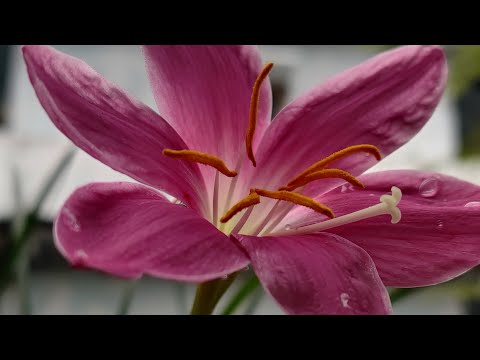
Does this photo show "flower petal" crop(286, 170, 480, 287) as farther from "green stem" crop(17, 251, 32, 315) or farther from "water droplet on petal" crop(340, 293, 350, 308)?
"green stem" crop(17, 251, 32, 315)

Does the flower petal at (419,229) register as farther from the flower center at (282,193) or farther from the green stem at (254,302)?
the green stem at (254,302)

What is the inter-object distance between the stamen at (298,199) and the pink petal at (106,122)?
3cm

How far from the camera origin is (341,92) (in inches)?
11.6

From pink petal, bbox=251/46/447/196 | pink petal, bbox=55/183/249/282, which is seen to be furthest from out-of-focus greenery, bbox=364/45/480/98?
pink petal, bbox=55/183/249/282

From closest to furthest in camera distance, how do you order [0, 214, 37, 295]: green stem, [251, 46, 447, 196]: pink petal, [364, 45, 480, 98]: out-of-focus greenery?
[251, 46, 447, 196]: pink petal < [0, 214, 37, 295]: green stem < [364, 45, 480, 98]: out-of-focus greenery

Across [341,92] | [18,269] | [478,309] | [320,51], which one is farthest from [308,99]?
[320,51]

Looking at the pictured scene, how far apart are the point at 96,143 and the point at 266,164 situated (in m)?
0.10

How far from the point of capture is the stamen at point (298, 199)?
25 cm

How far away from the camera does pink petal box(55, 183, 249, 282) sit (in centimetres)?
19

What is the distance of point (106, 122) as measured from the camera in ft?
0.79

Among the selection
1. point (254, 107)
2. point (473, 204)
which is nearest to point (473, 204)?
point (473, 204)

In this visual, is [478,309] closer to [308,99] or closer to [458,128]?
[458,128]

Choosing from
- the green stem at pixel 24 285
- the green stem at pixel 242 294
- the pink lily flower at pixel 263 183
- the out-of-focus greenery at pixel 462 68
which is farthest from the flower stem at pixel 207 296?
the out-of-focus greenery at pixel 462 68

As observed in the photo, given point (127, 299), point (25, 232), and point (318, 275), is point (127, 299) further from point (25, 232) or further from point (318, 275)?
point (318, 275)
